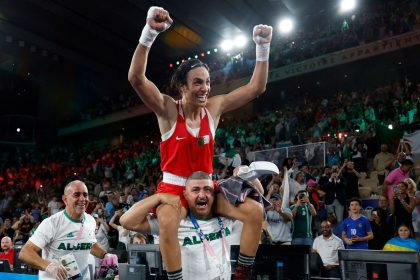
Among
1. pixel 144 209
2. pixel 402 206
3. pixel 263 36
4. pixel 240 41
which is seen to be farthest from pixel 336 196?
pixel 240 41

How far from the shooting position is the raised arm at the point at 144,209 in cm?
345

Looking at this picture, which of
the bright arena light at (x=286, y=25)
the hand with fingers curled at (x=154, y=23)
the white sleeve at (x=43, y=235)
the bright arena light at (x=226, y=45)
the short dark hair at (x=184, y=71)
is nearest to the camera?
the hand with fingers curled at (x=154, y=23)

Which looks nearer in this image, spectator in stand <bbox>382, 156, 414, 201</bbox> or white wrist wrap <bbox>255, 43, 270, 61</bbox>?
white wrist wrap <bbox>255, 43, 270, 61</bbox>

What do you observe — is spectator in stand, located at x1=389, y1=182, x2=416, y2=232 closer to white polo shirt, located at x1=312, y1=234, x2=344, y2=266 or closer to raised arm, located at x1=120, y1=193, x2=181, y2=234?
white polo shirt, located at x1=312, y1=234, x2=344, y2=266

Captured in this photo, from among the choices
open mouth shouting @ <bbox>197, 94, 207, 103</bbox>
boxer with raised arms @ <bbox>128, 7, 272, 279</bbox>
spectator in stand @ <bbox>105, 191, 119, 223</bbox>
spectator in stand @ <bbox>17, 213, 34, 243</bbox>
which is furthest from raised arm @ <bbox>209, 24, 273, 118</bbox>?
spectator in stand @ <bbox>17, 213, 34, 243</bbox>

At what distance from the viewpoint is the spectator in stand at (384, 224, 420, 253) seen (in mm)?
6395

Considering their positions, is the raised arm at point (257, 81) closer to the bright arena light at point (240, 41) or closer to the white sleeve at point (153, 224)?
the white sleeve at point (153, 224)

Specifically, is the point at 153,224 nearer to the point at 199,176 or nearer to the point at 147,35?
the point at 199,176

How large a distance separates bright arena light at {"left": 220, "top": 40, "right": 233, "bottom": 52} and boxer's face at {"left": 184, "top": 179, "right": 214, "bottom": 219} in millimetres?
22597

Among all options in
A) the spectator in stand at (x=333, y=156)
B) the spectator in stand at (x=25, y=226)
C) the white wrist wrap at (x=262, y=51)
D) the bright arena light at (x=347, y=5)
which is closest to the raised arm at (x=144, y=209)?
the white wrist wrap at (x=262, y=51)

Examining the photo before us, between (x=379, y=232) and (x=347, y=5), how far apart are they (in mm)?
17566

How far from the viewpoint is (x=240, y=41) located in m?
25.2

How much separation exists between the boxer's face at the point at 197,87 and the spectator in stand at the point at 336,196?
6.45 metres

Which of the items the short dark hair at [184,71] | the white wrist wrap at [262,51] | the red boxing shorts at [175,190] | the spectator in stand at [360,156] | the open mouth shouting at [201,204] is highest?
the spectator in stand at [360,156]
